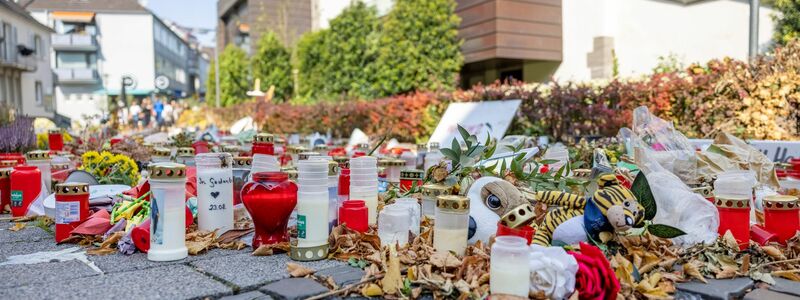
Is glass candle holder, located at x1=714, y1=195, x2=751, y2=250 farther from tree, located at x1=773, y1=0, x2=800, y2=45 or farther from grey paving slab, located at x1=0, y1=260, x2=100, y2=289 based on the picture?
tree, located at x1=773, y1=0, x2=800, y2=45

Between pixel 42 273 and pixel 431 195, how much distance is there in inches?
65.9

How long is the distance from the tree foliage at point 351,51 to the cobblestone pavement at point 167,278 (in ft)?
46.3

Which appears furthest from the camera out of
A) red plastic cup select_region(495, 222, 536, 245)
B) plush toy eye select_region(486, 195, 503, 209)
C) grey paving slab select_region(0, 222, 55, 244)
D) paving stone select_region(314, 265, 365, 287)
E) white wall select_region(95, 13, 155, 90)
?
white wall select_region(95, 13, 155, 90)

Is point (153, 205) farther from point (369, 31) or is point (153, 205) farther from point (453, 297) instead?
point (369, 31)

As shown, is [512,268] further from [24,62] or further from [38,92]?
[38,92]

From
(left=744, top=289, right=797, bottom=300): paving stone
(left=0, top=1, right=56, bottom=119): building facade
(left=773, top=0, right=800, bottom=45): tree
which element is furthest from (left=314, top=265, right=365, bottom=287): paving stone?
(left=0, top=1, right=56, bottom=119): building facade

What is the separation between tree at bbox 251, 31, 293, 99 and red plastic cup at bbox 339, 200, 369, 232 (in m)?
22.3

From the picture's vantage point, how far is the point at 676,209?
2.80m

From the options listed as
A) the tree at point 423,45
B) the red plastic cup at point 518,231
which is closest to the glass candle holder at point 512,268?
the red plastic cup at point 518,231

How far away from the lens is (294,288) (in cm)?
211

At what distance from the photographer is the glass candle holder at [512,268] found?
193cm

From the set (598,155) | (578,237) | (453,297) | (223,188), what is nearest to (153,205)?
(223,188)

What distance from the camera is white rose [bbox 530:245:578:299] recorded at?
6.52 feet

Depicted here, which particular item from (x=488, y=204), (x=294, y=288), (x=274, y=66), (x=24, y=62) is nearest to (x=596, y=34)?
(x=488, y=204)
